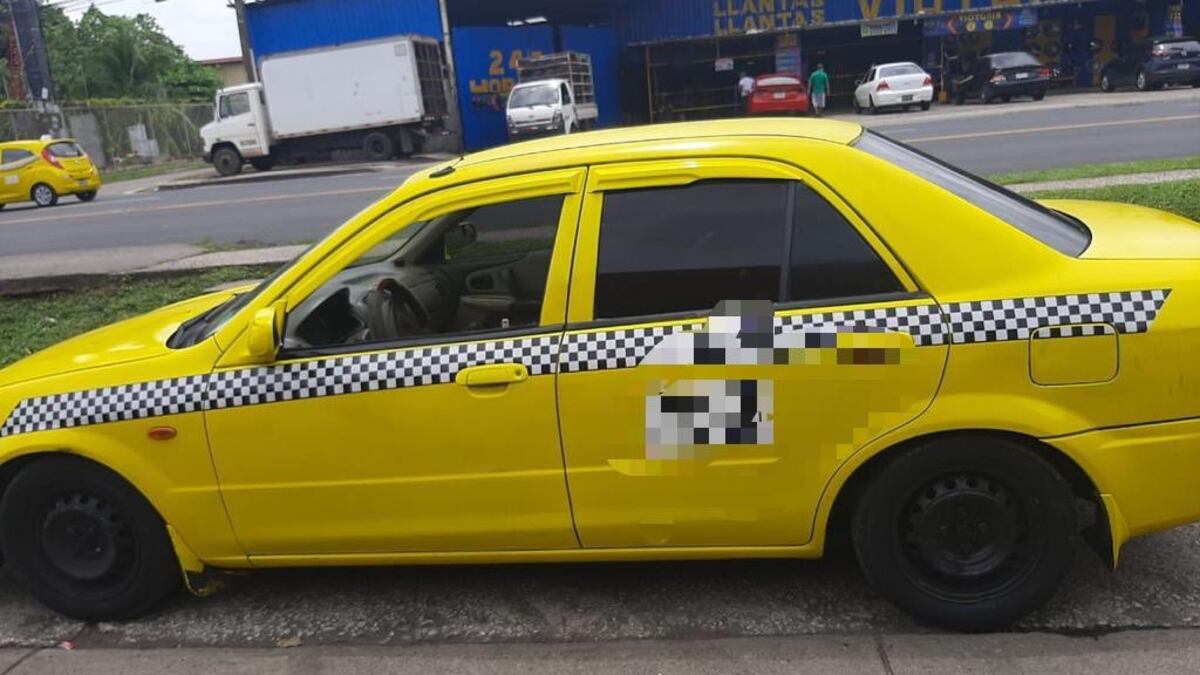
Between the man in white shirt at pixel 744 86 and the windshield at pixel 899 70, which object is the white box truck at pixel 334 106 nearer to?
the man in white shirt at pixel 744 86

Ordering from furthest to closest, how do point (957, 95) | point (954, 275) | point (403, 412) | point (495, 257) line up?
point (957, 95)
point (495, 257)
point (403, 412)
point (954, 275)

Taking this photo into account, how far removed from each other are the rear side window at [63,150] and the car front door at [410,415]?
899 inches

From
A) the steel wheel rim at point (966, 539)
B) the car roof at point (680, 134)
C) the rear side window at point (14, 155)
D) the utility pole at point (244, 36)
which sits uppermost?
the utility pole at point (244, 36)

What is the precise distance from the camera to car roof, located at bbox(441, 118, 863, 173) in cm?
321

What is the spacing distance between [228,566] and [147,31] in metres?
65.7

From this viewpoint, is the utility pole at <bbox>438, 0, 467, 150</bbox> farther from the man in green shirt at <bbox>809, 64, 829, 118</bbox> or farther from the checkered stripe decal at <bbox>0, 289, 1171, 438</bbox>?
the checkered stripe decal at <bbox>0, 289, 1171, 438</bbox>

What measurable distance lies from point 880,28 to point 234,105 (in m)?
21.5

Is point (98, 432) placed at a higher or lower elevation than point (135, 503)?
higher

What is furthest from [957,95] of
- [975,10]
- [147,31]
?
[147,31]

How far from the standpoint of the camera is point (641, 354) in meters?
2.95

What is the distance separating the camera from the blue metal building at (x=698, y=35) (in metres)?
30.4

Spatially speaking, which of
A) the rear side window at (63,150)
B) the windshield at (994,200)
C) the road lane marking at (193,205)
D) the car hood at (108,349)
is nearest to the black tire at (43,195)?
the rear side window at (63,150)

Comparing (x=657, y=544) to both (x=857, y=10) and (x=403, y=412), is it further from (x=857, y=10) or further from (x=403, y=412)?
(x=857, y=10)

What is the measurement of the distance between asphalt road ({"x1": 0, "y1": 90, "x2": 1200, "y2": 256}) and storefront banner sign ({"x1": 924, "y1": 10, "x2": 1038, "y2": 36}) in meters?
10.1
